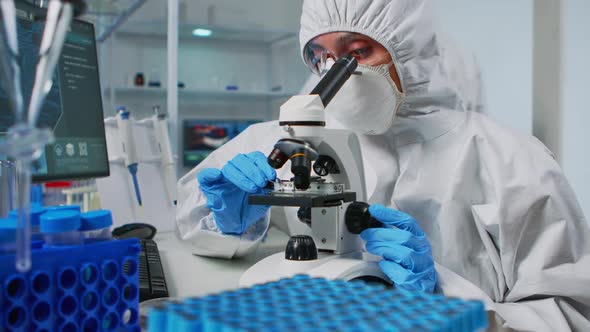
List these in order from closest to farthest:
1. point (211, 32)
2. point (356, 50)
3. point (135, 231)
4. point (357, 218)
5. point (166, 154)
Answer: point (357, 218) → point (356, 50) → point (135, 231) → point (166, 154) → point (211, 32)

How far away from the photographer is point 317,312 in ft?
1.38

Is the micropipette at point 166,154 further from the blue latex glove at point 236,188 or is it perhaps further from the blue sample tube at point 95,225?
the blue sample tube at point 95,225

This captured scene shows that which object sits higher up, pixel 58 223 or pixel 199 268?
pixel 58 223

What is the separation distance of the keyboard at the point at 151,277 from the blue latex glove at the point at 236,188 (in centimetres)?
17

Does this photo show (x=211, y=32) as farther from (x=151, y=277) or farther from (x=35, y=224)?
(x=35, y=224)

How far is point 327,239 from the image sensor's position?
908 millimetres

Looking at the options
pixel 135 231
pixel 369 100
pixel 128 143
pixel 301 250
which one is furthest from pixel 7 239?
pixel 128 143

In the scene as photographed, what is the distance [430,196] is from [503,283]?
0.78 ft

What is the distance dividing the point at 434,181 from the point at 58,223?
872 mm

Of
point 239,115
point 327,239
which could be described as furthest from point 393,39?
point 239,115

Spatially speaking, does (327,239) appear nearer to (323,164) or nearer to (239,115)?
(323,164)

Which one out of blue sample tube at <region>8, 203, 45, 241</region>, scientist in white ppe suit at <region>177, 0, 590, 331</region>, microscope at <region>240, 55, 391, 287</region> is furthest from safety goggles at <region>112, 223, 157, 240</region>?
blue sample tube at <region>8, 203, 45, 241</region>

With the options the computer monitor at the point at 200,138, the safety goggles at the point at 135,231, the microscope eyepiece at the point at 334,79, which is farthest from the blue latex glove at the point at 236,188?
the computer monitor at the point at 200,138

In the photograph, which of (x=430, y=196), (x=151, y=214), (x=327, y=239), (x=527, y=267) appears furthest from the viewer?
(x=151, y=214)
